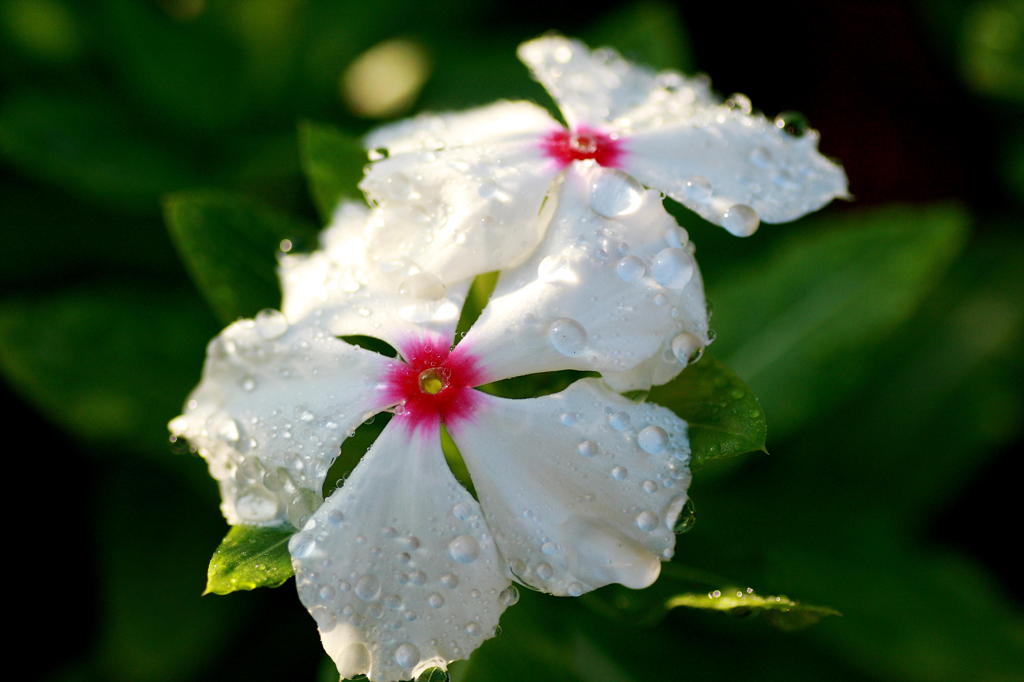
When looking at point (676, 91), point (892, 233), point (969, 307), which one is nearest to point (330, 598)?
point (676, 91)

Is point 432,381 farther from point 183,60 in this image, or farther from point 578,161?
point 183,60

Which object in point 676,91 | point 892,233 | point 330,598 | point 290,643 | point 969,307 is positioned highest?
point 676,91

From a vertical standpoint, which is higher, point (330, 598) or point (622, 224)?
point (622, 224)

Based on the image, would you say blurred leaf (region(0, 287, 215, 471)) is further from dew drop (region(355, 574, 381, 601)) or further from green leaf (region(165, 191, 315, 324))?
dew drop (region(355, 574, 381, 601))

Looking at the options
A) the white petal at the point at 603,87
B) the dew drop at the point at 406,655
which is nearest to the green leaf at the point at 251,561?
the dew drop at the point at 406,655

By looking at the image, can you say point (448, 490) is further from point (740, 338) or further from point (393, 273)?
point (740, 338)

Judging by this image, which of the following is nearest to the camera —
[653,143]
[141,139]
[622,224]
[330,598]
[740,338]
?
[330,598]

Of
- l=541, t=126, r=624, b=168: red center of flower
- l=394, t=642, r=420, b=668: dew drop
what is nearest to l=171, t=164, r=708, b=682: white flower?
l=394, t=642, r=420, b=668: dew drop
